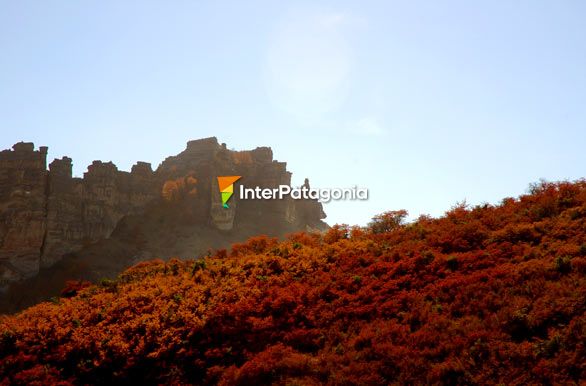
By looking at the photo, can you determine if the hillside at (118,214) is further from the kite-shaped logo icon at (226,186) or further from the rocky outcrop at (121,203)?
the kite-shaped logo icon at (226,186)

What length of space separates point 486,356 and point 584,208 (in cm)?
1205

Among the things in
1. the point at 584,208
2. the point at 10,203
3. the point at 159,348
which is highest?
the point at 10,203

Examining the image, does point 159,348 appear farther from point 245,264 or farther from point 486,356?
point 486,356

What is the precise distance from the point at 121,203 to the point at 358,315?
A: 69537mm

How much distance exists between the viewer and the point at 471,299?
17469mm

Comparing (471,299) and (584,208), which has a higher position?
(584,208)

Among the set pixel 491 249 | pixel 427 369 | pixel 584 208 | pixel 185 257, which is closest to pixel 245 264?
pixel 491 249

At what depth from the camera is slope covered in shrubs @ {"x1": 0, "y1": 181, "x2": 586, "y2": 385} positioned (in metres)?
14.8

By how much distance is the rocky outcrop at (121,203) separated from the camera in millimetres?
70125

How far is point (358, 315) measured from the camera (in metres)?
18.9

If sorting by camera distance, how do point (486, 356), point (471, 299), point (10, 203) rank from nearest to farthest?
point (486, 356), point (471, 299), point (10, 203)

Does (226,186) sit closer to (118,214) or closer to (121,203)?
(121,203)

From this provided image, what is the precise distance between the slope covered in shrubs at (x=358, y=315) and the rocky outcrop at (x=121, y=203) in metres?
48.4

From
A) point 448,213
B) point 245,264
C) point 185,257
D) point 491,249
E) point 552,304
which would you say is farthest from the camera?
point 185,257
